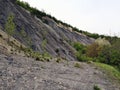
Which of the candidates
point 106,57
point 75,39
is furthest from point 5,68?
point 75,39

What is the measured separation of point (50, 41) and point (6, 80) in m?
47.0

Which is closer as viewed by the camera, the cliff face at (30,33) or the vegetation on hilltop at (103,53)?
the cliff face at (30,33)

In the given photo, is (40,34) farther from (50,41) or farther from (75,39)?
(75,39)

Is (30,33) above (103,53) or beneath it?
above

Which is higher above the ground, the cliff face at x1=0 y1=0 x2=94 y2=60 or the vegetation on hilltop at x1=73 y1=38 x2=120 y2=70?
the cliff face at x1=0 y1=0 x2=94 y2=60

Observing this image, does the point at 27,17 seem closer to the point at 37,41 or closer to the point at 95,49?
the point at 37,41

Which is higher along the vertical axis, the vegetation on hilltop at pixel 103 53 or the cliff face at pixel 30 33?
the cliff face at pixel 30 33

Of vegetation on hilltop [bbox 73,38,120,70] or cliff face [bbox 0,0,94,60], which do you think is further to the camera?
vegetation on hilltop [bbox 73,38,120,70]

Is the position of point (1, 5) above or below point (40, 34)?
above

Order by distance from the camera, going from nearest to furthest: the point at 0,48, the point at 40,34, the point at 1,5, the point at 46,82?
the point at 46,82
the point at 0,48
the point at 1,5
the point at 40,34

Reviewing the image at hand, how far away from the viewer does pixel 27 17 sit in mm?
64375

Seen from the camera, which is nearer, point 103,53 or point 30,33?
point 30,33

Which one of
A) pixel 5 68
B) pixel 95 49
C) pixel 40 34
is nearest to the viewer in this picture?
pixel 5 68

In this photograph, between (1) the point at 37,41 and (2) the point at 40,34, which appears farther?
(2) the point at 40,34
